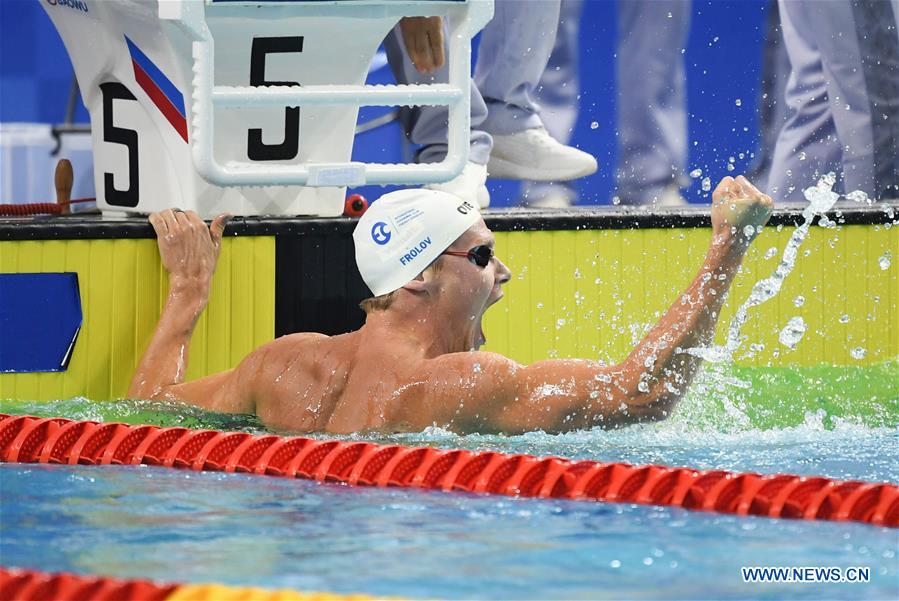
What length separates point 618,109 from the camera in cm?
526

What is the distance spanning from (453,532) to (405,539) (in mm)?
92

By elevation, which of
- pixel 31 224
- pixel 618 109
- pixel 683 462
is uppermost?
pixel 618 109

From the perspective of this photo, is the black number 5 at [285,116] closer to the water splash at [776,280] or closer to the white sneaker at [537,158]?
the white sneaker at [537,158]

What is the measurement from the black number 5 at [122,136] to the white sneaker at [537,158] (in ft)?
4.10

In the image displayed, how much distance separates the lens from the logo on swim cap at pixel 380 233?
3174 millimetres

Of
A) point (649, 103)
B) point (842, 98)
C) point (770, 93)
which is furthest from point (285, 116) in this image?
point (770, 93)

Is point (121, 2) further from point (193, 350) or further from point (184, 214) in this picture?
point (193, 350)

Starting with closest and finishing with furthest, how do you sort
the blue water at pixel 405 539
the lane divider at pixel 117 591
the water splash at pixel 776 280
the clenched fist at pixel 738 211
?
the lane divider at pixel 117 591 < the blue water at pixel 405 539 < the clenched fist at pixel 738 211 < the water splash at pixel 776 280

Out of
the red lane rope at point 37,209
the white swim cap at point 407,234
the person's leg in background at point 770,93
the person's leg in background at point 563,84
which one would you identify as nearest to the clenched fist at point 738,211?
the white swim cap at point 407,234

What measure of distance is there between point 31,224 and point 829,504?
6.96 feet

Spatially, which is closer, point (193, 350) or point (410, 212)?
point (410, 212)

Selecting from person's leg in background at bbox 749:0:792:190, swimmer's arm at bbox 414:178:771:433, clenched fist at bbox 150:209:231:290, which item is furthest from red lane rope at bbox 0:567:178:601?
person's leg in background at bbox 749:0:792:190

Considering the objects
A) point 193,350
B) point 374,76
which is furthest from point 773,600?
point 374,76

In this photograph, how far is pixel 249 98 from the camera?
11.2ft
